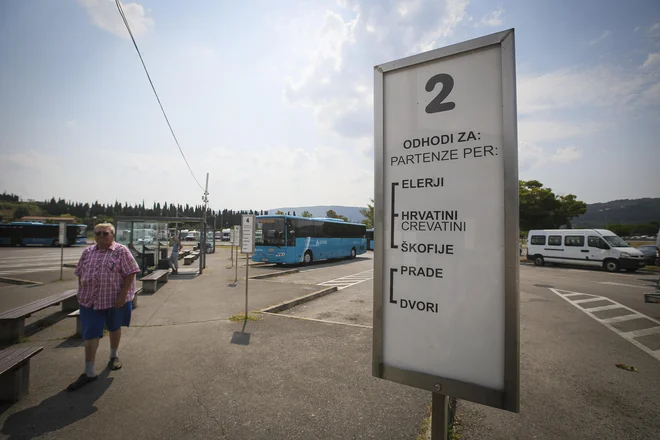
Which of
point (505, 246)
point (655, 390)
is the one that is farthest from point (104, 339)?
point (655, 390)

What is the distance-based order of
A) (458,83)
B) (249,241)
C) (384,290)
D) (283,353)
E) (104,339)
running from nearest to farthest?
(458,83) < (384,290) < (283,353) < (104,339) < (249,241)

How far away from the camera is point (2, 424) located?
9.82ft

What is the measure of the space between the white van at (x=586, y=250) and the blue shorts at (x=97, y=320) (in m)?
23.4

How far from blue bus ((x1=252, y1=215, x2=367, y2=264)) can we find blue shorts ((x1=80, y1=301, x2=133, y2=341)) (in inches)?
521

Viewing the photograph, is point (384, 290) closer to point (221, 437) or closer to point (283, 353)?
point (221, 437)

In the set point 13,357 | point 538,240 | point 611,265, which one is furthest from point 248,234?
point 538,240

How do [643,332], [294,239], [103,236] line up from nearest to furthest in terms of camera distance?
1. [103,236]
2. [643,332]
3. [294,239]

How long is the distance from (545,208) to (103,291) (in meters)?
42.9

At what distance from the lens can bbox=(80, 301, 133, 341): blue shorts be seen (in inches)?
155

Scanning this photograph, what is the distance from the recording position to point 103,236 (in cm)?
414

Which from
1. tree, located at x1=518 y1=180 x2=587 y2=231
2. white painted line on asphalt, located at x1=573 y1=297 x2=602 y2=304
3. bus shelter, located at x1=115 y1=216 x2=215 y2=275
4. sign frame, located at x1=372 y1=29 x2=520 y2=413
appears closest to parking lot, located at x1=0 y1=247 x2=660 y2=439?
sign frame, located at x1=372 y1=29 x2=520 y2=413

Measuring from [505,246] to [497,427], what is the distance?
257cm

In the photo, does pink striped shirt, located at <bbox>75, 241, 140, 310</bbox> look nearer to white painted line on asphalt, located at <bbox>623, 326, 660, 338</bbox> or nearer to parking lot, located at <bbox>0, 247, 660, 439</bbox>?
parking lot, located at <bbox>0, 247, 660, 439</bbox>

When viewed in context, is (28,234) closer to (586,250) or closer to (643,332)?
(643,332)
